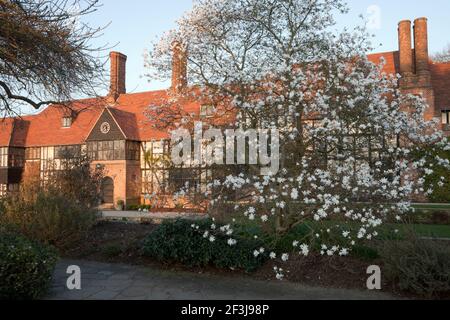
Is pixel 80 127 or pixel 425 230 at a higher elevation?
pixel 80 127

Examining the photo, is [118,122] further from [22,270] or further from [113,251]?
[22,270]

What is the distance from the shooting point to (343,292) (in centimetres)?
560

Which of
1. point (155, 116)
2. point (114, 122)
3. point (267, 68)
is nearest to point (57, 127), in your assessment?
point (114, 122)

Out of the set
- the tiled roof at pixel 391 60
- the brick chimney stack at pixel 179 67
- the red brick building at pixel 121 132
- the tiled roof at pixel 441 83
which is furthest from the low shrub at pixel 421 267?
the tiled roof at pixel 391 60

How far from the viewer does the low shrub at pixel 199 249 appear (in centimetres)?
650

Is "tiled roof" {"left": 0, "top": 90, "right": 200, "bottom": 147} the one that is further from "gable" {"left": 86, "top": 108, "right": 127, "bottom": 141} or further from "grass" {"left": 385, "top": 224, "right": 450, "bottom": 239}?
"grass" {"left": 385, "top": 224, "right": 450, "bottom": 239}

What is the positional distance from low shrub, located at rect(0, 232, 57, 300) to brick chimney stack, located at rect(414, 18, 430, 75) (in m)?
23.7

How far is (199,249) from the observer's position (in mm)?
6656

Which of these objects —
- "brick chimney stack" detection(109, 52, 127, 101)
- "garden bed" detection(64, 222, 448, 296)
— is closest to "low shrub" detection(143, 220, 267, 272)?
"garden bed" detection(64, 222, 448, 296)

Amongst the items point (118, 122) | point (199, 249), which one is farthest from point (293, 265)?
point (118, 122)

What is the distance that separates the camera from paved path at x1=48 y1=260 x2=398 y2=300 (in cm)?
536

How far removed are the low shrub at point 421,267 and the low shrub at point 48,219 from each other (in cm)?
673

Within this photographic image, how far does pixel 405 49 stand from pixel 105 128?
23.0m
